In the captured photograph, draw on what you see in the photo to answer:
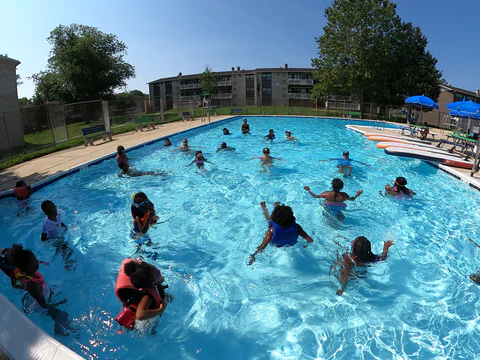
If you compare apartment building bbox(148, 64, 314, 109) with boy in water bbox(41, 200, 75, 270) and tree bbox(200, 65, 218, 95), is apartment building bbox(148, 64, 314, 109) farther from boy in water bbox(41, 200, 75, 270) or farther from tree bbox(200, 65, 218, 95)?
boy in water bbox(41, 200, 75, 270)

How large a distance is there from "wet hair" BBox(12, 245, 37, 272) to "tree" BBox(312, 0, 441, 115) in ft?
106

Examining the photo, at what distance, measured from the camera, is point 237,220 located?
286 inches

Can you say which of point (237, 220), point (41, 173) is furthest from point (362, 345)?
point (41, 173)

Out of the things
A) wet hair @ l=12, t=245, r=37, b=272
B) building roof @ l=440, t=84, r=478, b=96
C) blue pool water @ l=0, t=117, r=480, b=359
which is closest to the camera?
wet hair @ l=12, t=245, r=37, b=272

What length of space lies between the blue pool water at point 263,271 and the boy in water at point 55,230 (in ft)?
0.55

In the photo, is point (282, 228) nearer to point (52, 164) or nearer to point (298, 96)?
point (52, 164)

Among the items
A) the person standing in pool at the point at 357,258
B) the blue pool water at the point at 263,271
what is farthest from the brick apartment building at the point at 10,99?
the person standing in pool at the point at 357,258

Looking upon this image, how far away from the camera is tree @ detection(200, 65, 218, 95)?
6228 centimetres

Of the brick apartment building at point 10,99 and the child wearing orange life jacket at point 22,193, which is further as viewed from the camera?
the brick apartment building at point 10,99

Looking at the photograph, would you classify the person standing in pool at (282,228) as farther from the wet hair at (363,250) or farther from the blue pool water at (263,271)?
the wet hair at (363,250)

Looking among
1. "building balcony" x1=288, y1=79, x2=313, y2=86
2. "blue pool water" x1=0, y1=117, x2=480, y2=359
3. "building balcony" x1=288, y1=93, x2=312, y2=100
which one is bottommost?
"blue pool water" x1=0, y1=117, x2=480, y2=359

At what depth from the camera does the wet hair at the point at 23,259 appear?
131 inches

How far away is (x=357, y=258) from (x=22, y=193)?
8.38 m

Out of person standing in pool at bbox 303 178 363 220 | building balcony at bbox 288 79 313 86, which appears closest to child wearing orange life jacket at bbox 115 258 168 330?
person standing in pool at bbox 303 178 363 220
